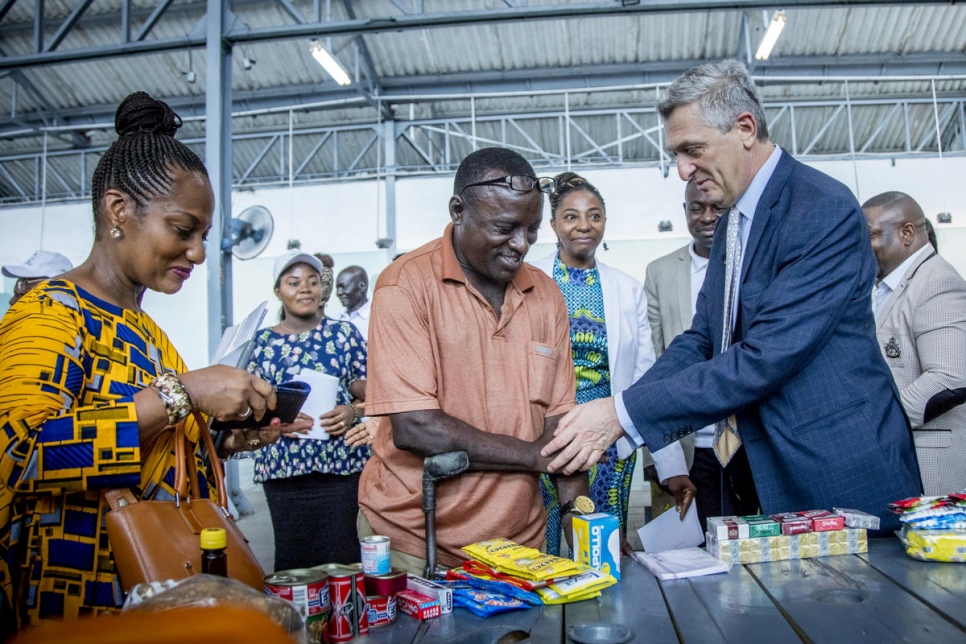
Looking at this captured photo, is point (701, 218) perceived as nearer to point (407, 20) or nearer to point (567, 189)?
point (567, 189)

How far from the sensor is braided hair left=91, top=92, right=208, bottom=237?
1.56m

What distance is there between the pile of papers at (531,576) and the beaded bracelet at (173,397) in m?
0.61

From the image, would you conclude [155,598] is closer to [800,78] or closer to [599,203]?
[599,203]

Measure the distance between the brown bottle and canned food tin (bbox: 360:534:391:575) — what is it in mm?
267

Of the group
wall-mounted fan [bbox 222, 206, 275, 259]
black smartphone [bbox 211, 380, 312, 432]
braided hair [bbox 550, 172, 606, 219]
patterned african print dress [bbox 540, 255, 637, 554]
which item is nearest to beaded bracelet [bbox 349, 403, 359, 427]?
patterned african print dress [bbox 540, 255, 637, 554]

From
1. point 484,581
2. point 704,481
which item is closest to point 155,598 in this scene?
point 484,581

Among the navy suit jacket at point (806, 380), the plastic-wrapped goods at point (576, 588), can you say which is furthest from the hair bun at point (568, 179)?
the plastic-wrapped goods at point (576, 588)

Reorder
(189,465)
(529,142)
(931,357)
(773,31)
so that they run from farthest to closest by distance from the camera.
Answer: (529,142)
(773,31)
(931,357)
(189,465)

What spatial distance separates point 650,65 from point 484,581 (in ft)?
34.5

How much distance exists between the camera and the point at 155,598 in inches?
35.5

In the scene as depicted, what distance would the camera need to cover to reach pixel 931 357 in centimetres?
281

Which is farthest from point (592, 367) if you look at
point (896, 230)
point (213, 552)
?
point (213, 552)

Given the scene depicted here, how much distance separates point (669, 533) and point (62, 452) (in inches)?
56.9

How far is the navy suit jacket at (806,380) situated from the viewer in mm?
1763
